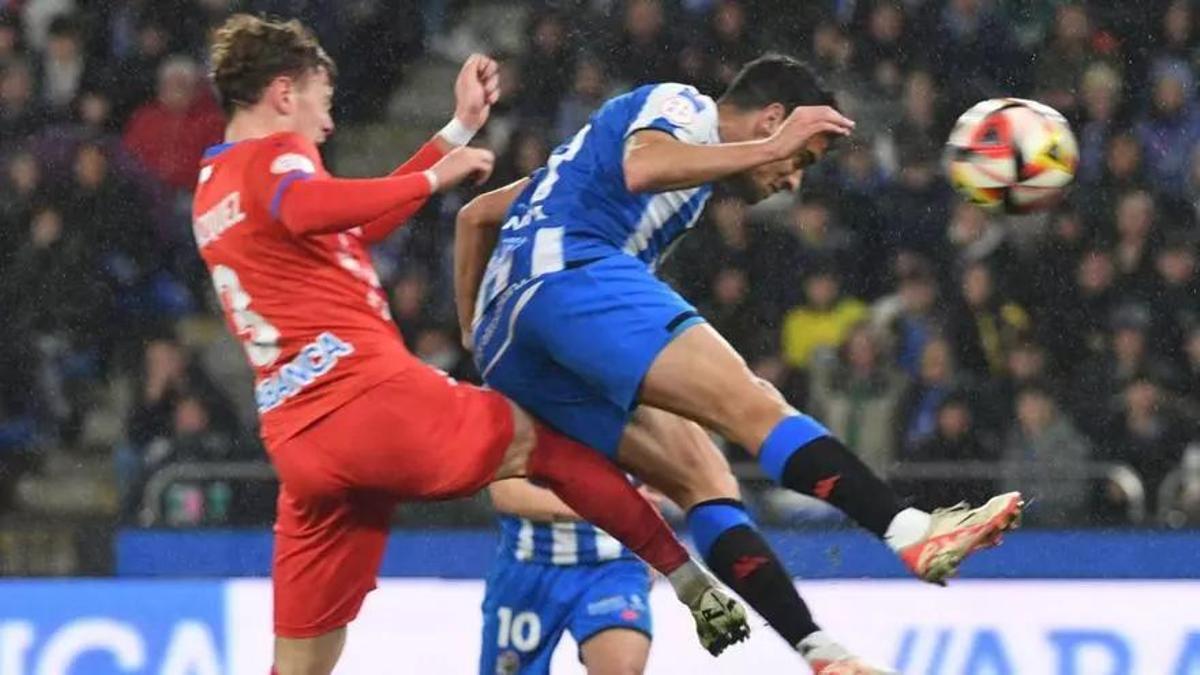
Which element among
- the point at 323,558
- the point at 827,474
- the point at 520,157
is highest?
the point at 827,474

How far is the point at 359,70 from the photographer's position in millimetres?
11445

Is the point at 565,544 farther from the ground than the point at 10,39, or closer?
closer

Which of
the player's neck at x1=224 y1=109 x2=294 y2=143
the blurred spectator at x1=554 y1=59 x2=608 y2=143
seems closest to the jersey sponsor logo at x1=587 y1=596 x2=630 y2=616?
the player's neck at x1=224 y1=109 x2=294 y2=143

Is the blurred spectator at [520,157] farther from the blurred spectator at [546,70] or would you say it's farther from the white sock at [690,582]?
the white sock at [690,582]

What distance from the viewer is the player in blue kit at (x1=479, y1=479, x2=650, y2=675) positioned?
6.34 metres

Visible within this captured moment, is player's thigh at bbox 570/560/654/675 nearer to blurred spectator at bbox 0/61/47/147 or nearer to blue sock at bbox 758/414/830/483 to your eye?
blue sock at bbox 758/414/830/483

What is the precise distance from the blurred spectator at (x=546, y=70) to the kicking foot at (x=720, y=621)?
526cm

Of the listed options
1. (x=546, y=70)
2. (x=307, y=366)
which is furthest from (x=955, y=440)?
(x=307, y=366)

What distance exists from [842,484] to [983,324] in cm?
476

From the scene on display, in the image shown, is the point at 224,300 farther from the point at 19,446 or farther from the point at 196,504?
the point at 19,446

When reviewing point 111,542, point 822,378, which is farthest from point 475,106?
point 822,378

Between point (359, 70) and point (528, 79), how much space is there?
3.15ft

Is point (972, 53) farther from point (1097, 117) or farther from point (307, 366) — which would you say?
point (307, 366)

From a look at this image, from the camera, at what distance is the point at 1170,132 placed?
34.7 feet
